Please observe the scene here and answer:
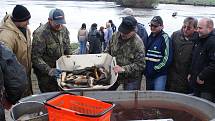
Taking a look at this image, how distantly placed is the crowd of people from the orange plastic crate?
4.42 ft

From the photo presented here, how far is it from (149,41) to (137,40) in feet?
1.77

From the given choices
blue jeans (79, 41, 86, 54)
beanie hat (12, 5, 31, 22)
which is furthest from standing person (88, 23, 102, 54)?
beanie hat (12, 5, 31, 22)

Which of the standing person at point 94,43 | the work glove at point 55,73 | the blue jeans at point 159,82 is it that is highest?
the work glove at point 55,73

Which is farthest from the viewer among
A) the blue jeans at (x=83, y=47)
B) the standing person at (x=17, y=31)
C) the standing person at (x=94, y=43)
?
the blue jeans at (x=83, y=47)

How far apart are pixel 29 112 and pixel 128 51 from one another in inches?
78.9

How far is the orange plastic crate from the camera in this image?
3.19 m

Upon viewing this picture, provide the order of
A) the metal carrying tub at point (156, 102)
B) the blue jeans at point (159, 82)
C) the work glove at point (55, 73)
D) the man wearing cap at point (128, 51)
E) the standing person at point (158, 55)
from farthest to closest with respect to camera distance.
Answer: the blue jeans at point (159, 82), the standing person at point (158, 55), the man wearing cap at point (128, 51), the work glove at point (55, 73), the metal carrying tub at point (156, 102)

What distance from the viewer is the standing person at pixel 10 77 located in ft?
11.8

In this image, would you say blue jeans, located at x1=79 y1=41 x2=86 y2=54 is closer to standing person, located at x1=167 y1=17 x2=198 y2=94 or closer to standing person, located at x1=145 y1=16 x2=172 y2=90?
standing person, located at x1=145 y1=16 x2=172 y2=90

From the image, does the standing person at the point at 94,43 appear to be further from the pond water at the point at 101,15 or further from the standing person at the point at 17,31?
the pond water at the point at 101,15

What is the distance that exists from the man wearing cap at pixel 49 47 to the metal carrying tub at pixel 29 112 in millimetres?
1056

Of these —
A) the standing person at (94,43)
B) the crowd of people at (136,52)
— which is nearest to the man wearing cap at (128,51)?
the crowd of people at (136,52)

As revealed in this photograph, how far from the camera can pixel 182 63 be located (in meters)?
5.62

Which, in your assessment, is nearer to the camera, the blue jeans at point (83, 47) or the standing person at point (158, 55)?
the standing person at point (158, 55)
